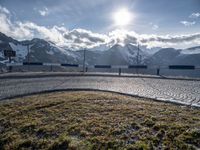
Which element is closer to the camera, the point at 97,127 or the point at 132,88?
the point at 97,127

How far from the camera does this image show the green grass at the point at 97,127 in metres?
5.59

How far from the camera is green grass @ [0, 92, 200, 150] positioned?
559 cm

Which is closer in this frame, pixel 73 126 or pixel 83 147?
pixel 83 147

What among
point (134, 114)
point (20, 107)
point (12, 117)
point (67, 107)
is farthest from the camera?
point (20, 107)

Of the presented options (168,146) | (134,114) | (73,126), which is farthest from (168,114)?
(73,126)

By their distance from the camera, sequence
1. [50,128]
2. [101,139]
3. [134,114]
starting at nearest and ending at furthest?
[101,139]
[50,128]
[134,114]

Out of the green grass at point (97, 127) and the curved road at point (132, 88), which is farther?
the curved road at point (132, 88)

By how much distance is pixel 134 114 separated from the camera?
752cm

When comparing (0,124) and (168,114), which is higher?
(168,114)

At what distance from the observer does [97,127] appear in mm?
6539

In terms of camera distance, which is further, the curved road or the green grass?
the curved road

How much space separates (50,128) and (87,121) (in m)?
1.08

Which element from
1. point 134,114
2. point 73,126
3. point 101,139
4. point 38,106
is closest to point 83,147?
point 101,139

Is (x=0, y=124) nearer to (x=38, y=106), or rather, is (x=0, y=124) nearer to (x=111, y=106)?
(x=38, y=106)
